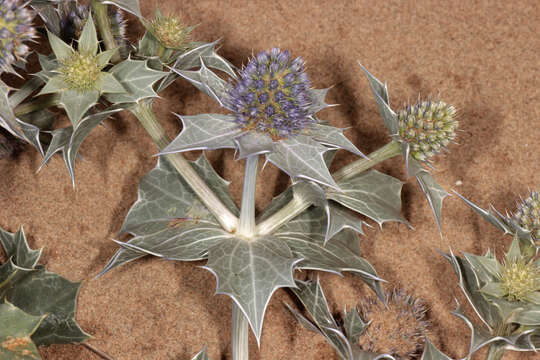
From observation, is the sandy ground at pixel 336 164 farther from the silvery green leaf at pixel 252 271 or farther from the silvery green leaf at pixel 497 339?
the silvery green leaf at pixel 252 271

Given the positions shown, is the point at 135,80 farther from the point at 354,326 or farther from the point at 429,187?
the point at 354,326

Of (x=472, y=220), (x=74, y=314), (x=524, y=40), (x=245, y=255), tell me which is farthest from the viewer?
(x=524, y=40)

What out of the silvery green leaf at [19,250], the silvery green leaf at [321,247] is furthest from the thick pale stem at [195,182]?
the silvery green leaf at [19,250]

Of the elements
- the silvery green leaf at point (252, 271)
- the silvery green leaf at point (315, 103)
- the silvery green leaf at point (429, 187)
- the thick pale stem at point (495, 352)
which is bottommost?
the thick pale stem at point (495, 352)

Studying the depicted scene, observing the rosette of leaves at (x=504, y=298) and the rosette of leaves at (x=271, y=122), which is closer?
the rosette of leaves at (x=271, y=122)

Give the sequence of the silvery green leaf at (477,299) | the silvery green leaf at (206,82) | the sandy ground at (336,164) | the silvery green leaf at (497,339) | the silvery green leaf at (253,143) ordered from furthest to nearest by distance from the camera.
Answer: the sandy ground at (336,164) < the silvery green leaf at (477,299) < the silvery green leaf at (497,339) < the silvery green leaf at (206,82) < the silvery green leaf at (253,143)

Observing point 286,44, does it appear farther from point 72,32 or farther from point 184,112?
point 72,32

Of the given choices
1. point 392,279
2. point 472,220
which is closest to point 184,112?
point 392,279
